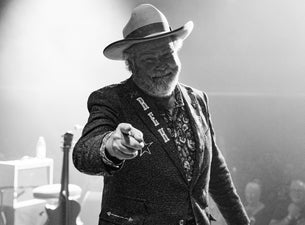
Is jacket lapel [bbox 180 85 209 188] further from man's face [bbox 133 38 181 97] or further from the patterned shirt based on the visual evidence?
man's face [bbox 133 38 181 97]

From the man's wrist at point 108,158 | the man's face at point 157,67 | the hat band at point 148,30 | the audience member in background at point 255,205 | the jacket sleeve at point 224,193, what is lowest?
the audience member in background at point 255,205

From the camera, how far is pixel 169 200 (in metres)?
1.27

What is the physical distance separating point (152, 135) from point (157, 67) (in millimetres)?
255

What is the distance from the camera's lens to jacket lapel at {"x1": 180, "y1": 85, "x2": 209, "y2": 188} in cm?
135

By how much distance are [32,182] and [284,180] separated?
101 inches

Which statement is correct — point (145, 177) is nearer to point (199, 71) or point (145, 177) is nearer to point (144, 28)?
point (144, 28)

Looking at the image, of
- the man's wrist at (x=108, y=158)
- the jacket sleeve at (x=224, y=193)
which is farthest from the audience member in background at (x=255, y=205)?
the man's wrist at (x=108, y=158)

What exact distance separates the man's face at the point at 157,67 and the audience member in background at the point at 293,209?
2427 mm

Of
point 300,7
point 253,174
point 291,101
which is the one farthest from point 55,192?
point 300,7

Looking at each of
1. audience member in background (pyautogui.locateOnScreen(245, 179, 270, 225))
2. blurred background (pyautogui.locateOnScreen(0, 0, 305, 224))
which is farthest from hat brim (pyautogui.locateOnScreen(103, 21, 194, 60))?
audience member in background (pyautogui.locateOnScreen(245, 179, 270, 225))

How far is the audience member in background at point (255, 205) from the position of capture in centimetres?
342

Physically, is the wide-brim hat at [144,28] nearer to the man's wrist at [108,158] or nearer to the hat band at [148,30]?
the hat band at [148,30]

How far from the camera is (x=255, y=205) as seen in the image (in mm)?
3465

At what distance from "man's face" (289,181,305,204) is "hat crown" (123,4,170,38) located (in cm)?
247
